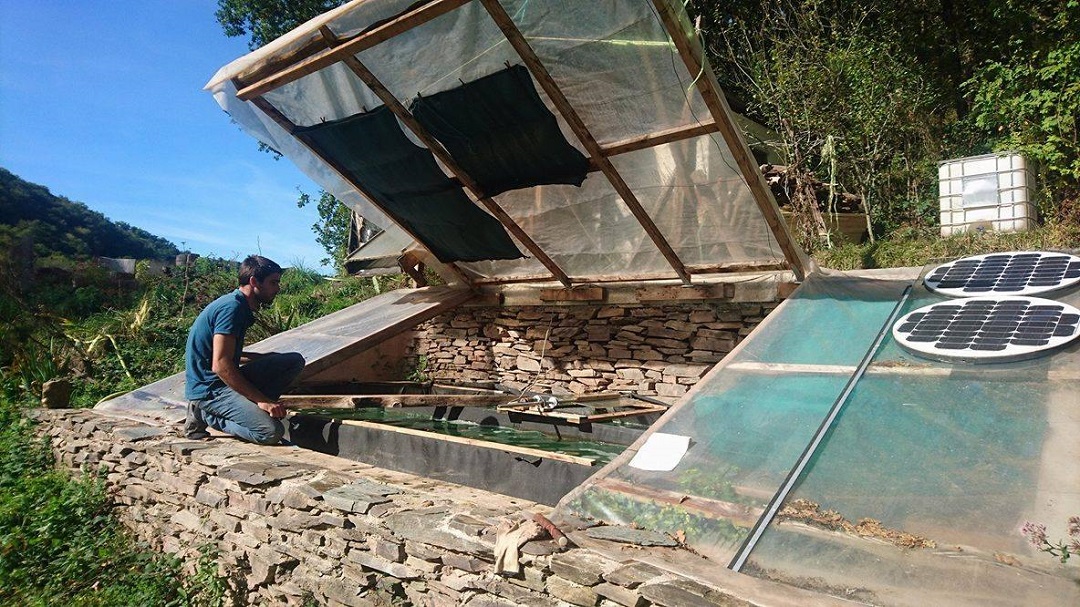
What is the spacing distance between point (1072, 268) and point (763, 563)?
117 inches

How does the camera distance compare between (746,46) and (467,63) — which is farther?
(746,46)

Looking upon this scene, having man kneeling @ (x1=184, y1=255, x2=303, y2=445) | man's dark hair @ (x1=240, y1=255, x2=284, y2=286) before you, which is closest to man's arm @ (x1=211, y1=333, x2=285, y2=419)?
man kneeling @ (x1=184, y1=255, x2=303, y2=445)

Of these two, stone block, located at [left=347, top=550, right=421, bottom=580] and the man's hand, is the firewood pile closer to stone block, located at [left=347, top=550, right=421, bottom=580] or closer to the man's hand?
the man's hand

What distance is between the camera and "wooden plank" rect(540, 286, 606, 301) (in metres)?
6.25

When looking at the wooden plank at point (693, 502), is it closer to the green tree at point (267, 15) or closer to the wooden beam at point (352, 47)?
the wooden beam at point (352, 47)

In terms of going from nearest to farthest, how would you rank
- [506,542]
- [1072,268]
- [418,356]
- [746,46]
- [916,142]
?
[506,542]
[1072,268]
[418,356]
[916,142]
[746,46]

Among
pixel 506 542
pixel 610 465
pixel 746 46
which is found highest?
pixel 746 46

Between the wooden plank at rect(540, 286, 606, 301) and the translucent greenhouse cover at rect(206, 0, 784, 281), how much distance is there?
0.61 feet

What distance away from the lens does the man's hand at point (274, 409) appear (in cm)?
448

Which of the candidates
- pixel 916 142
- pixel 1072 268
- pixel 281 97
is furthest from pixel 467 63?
pixel 916 142

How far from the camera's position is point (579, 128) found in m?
4.53

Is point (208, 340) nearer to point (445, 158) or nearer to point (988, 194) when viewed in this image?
point (445, 158)

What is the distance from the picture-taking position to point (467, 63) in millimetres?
4387

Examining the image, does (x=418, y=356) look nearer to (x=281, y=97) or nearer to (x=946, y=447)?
(x=281, y=97)
